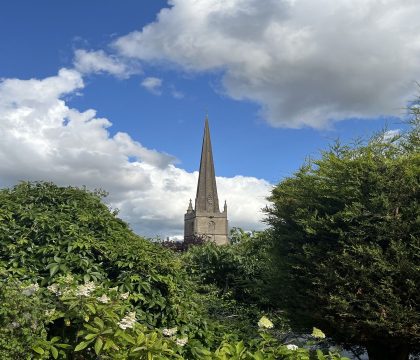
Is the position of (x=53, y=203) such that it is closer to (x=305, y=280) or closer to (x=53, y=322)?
(x=53, y=322)

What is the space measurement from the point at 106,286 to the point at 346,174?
588cm

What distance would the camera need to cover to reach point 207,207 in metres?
106

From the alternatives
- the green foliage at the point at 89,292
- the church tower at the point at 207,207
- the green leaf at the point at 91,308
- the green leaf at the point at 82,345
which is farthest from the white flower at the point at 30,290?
the church tower at the point at 207,207

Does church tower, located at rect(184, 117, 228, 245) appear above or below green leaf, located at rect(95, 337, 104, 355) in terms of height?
above

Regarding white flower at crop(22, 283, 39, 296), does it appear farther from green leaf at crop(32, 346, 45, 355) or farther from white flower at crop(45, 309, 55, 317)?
green leaf at crop(32, 346, 45, 355)

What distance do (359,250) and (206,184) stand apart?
98.5 meters

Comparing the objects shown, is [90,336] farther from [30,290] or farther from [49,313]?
[30,290]

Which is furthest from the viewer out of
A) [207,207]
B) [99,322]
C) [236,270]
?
[207,207]

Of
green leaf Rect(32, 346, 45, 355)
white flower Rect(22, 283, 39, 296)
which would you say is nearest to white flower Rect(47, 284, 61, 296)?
white flower Rect(22, 283, 39, 296)

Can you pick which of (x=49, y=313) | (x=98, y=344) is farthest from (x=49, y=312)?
(x=98, y=344)

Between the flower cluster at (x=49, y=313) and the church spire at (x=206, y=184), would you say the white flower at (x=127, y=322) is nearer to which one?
the flower cluster at (x=49, y=313)

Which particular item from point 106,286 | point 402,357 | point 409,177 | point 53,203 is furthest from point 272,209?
point 106,286

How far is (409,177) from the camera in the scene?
8547 mm

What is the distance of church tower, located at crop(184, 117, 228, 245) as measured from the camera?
105188 mm
